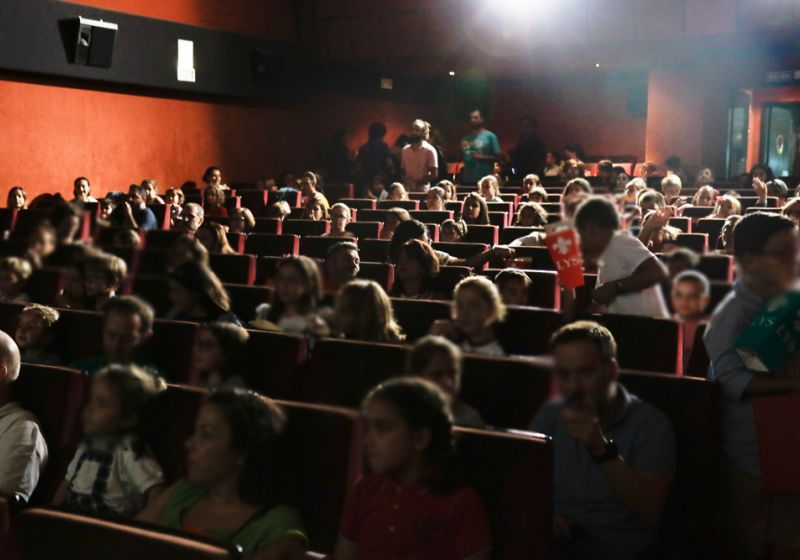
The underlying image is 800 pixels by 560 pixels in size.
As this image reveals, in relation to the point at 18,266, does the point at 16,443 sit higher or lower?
lower

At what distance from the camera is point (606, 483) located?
41.3 inches

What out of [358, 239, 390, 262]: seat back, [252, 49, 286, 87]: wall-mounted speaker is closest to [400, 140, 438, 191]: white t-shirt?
[252, 49, 286, 87]: wall-mounted speaker

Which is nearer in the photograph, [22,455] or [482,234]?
[22,455]

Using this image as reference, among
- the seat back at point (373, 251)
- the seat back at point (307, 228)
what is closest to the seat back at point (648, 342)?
the seat back at point (373, 251)

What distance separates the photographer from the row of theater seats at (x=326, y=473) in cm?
76

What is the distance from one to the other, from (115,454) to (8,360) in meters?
0.37

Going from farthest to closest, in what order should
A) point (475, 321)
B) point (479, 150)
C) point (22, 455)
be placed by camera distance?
1. point (479, 150)
2. point (22, 455)
3. point (475, 321)

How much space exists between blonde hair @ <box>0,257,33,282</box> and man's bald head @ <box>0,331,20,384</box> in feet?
1.97

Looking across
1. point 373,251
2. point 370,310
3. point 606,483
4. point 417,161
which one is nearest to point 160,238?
point 370,310

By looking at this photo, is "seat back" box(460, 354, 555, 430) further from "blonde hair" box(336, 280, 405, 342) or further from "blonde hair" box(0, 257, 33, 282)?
"blonde hair" box(0, 257, 33, 282)

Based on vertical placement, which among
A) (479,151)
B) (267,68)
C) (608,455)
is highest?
(267,68)

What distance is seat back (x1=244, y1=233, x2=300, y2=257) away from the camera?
1.00 m

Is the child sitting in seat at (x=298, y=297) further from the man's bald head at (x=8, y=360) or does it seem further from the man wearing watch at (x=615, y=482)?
the man's bald head at (x=8, y=360)

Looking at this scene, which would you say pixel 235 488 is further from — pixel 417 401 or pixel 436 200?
pixel 436 200
